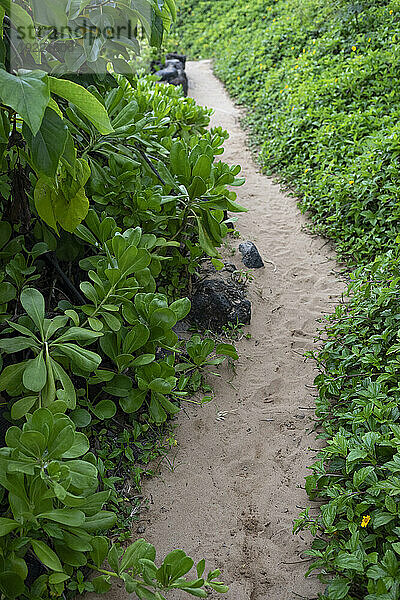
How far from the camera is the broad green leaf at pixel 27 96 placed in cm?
111

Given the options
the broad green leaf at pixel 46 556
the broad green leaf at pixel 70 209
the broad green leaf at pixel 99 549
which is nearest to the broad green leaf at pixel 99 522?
the broad green leaf at pixel 99 549

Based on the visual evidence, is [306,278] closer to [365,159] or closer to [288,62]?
[365,159]

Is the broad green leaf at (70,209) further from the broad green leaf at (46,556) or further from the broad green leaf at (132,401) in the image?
the broad green leaf at (46,556)

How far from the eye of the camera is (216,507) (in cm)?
242

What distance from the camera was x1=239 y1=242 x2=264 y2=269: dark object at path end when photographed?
411 cm

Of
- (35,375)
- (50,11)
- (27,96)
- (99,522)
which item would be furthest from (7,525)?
(50,11)

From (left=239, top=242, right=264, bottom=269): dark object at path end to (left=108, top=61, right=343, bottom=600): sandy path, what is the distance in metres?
0.07

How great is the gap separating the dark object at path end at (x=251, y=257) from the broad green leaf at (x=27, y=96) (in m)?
3.04

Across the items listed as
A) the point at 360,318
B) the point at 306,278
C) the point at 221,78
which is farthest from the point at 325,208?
the point at 221,78

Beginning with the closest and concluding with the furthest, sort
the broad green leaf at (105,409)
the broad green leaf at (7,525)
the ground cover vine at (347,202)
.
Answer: the broad green leaf at (7,525) < the ground cover vine at (347,202) < the broad green leaf at (105,409)

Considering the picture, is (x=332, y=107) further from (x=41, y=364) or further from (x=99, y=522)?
(x=99, y=522)

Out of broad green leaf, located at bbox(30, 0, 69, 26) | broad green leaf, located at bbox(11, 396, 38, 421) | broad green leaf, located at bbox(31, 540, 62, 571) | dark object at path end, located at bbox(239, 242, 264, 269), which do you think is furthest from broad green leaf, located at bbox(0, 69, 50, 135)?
dark object at path end, located at bbox(239, 242, 264, 269)

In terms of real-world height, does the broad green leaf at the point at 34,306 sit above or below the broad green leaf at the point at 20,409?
above

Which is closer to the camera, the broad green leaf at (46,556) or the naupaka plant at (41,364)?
the broad green leaf at (46,556)
